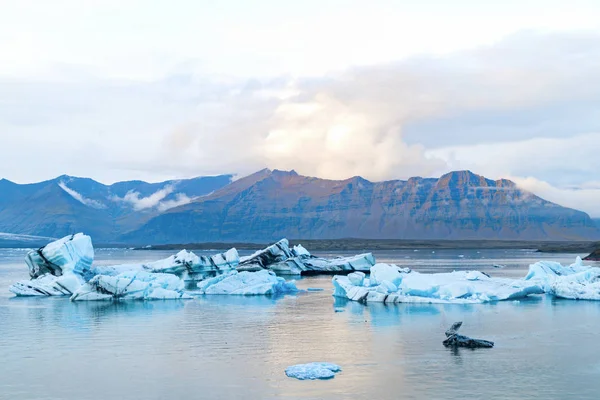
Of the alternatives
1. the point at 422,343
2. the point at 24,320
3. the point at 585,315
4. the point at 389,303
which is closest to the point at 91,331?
the point at 24,320

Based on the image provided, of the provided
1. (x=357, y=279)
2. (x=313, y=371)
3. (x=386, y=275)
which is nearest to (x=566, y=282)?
(x=386, y=275)

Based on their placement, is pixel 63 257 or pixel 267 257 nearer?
pixel 63 257

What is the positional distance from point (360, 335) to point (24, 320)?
13.2 m

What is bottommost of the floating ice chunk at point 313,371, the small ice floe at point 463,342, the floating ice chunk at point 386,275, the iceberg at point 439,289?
the floating ice chunk at point 313,371

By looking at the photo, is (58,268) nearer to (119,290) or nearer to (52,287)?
(52,287)

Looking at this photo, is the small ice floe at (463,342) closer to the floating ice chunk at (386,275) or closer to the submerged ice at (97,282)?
the floating ice chunk at (386,275)

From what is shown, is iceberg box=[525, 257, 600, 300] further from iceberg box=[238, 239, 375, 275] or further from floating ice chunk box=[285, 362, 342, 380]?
iceberg box=[238, 239, 375, 275]

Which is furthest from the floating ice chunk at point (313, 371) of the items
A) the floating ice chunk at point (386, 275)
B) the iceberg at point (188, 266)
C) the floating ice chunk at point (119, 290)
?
the iceberg at point (188, 266)

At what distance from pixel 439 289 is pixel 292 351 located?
45.1ft

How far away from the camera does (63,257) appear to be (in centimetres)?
3806

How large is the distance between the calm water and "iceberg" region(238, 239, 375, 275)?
23.8 m

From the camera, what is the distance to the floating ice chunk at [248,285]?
38031 millimetres

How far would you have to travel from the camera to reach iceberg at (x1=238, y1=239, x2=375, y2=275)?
5581 cm

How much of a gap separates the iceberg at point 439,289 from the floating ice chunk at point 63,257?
1380cm
